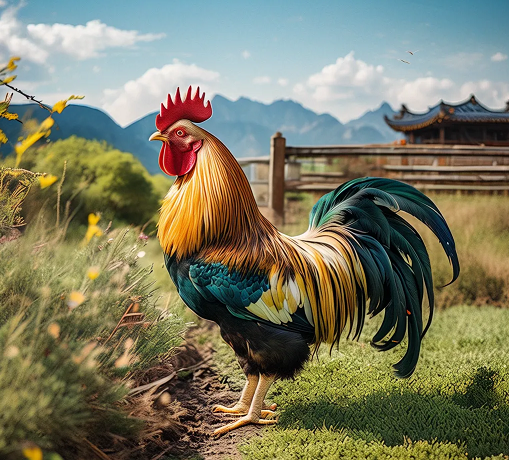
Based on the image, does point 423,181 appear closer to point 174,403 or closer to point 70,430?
point 174,403

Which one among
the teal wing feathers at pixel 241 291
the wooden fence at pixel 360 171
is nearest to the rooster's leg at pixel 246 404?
the teal wing feathers at pixel 241 291

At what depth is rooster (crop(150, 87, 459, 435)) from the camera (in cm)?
275

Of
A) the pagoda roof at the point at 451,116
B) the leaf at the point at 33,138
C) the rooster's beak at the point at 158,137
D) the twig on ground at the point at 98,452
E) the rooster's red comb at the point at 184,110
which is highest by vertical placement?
the pagoda roof at the point at 451,116

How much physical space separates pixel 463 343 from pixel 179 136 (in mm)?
3445

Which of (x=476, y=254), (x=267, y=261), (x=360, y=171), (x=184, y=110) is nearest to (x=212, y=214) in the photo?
(x=267, y=261)

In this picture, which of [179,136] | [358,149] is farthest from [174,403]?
[358,149]

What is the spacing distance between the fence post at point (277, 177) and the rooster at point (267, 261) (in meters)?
4.84

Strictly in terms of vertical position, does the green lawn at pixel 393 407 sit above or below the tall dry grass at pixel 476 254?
below

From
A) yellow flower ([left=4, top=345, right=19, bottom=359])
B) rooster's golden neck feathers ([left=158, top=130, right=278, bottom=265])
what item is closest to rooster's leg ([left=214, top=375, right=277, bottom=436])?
rooster's golden neck feathers ([left=158, top=130, right=278, bottom=265])

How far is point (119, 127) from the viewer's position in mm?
16375

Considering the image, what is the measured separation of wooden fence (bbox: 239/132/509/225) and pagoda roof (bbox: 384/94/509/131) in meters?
15.9

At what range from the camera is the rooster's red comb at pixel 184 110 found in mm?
2867

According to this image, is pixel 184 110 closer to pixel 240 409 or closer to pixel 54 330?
pixel 54 330

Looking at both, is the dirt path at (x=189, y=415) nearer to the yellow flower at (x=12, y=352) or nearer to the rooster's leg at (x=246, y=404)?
the rooster's leg at (x=246, y=404)
